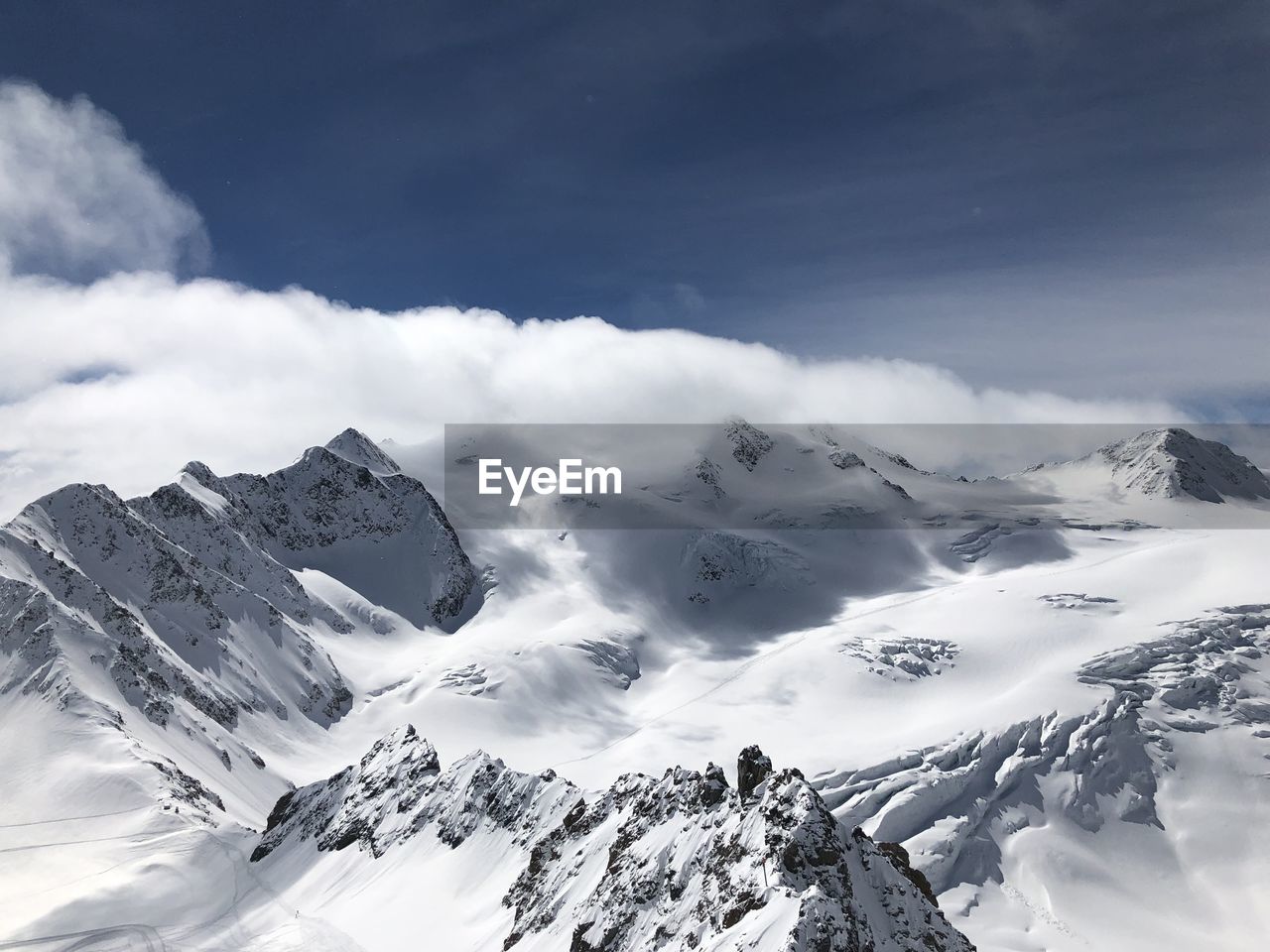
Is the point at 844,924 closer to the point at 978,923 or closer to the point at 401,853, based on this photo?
the point at 401,853

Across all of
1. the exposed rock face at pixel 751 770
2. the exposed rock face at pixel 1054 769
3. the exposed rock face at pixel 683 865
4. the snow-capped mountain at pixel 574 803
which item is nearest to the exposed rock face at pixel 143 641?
the snow-capped mountain at pixel 574 803

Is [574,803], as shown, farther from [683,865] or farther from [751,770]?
[683,865]

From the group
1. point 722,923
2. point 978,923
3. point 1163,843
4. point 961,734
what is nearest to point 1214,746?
point 1163,843

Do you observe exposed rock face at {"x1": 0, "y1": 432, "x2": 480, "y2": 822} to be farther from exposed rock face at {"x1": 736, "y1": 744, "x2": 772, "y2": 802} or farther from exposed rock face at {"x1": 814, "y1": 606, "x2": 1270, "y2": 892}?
exposed rock face at {"x1": 814, "y1": 606, "x2": 1270, "y2": 892}

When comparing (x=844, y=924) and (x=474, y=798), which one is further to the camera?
(x=474, y=798)

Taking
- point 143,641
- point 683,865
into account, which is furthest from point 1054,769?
point 143,641
